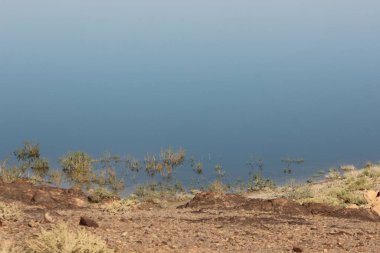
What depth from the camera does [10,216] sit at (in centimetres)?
1266

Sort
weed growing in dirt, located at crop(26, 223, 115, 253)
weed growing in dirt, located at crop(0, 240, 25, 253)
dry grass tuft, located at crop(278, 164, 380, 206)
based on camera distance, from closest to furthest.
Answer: weed growing in dirt, located at crop(0, 240, 25, 253) → weed growing in dirt, located at crop(26, 223, 115, 253) → dry grass tuft, located at crop(278, 164, 380, 206)

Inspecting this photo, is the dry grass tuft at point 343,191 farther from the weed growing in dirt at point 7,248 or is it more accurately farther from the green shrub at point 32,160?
the weed growing in dirt at point 7,248

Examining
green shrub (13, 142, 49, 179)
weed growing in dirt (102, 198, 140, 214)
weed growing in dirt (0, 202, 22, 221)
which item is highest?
green shrub (13, 142, 49, 179)

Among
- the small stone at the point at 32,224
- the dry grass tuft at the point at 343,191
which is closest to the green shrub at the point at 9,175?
the dry grass tuft at the point at 343,191

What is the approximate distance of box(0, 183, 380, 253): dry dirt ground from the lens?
11266 mm

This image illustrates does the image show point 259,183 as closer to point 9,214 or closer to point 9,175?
point 9,175

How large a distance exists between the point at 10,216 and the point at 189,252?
406cm

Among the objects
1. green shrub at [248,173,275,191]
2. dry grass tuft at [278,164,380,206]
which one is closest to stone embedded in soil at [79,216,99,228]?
dry grass tuft at [278,164,380,206]

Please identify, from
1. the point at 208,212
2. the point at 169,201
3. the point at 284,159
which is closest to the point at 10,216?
the point at 208,212

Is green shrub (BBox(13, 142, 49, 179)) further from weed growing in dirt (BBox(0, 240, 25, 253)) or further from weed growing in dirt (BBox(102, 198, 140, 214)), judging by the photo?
weed growing in dirt (BBox(0, 240, 25, 253))

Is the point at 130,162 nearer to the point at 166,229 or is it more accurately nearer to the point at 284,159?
the point at 284,159

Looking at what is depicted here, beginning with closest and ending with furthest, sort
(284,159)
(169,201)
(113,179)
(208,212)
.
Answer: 1. (208,212)
2. (169,201)
3. (113,179)
4. (284,159)

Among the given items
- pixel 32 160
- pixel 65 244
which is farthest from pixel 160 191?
pixel 65 244

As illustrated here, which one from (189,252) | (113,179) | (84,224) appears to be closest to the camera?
(189,252)
